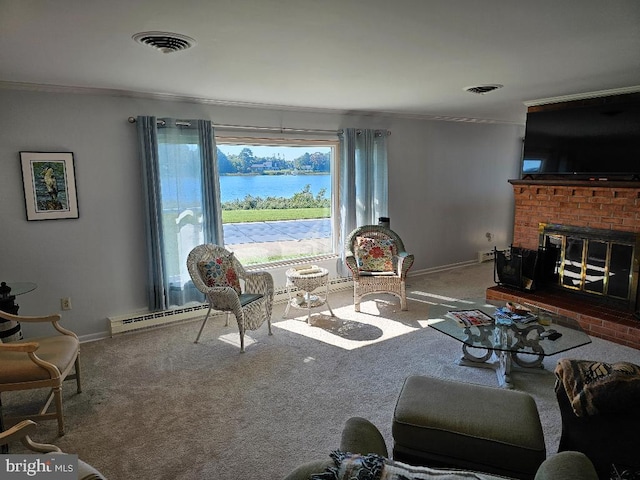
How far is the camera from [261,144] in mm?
4938

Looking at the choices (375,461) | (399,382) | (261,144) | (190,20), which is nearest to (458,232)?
(261,144)

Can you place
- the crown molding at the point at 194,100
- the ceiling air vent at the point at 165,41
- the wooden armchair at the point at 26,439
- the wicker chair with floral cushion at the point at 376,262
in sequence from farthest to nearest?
the wicker chair with floral cushion at the point at 376,262
the crown molding at the point at 194,100
the ceiling air vent at the point at 165,41
the wooden armchair at the point at 26,439

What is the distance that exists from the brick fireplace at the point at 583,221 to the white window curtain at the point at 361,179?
5.64ft

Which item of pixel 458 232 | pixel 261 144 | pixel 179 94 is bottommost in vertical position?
pixel 458 232

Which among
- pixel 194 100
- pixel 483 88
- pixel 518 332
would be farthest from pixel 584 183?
pixel 194 100

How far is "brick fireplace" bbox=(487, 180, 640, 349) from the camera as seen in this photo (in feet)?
13.0

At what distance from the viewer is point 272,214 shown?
5312 millimetres

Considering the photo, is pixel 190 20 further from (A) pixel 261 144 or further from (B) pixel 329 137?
(B) pixel 329 137

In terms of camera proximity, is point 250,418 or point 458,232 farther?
point 458,232

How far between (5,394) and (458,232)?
239 inches

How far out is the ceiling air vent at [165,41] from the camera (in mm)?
2174

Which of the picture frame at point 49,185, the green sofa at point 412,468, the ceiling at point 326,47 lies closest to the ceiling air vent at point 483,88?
the ceiling at point 326,47

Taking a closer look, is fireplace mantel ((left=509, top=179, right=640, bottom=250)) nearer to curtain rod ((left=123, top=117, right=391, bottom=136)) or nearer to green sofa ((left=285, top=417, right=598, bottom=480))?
curtain rod ((left=123, top=117, right=391, bottom=136))

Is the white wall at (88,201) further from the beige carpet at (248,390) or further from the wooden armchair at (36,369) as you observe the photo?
the wooden armchair at (36,369)
